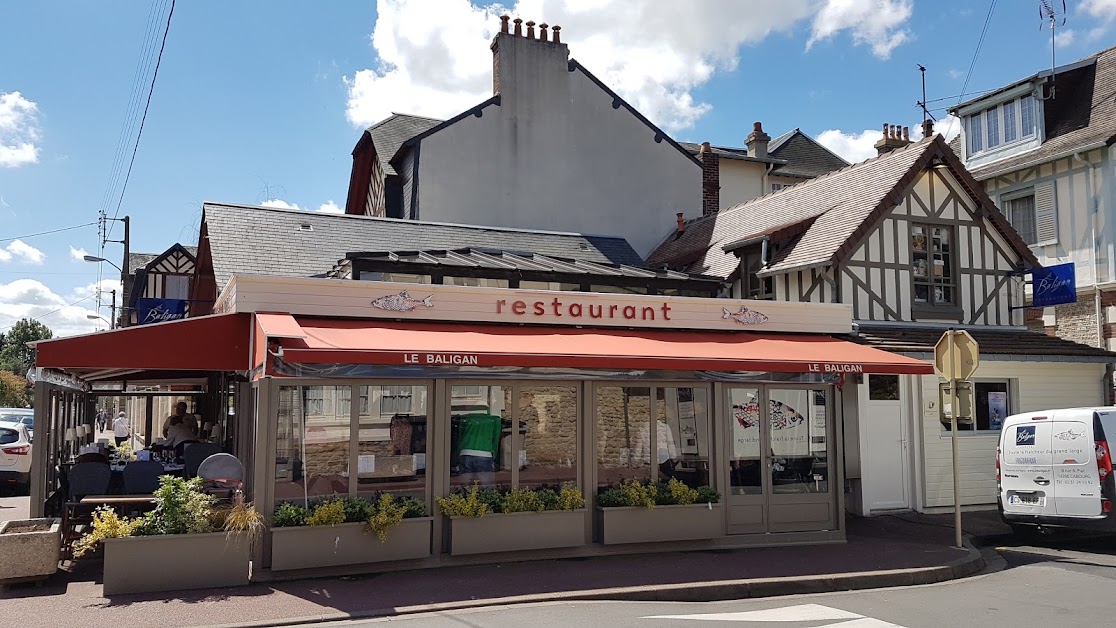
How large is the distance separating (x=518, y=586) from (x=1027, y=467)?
22.0ft

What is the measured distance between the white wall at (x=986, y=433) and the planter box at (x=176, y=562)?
10.0m

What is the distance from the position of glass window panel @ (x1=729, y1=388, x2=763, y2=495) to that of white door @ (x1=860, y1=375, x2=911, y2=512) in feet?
10.1

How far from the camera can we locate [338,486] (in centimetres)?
892

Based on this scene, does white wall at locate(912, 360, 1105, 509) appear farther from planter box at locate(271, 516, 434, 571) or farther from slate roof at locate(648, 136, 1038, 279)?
planter box at locate(271, 516, 434, 571)

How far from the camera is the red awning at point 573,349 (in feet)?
27.8

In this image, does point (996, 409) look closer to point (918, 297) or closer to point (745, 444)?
point (918, 297)

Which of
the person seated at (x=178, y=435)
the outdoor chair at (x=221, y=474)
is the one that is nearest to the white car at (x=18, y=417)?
the person seated at (x=178, y=435)

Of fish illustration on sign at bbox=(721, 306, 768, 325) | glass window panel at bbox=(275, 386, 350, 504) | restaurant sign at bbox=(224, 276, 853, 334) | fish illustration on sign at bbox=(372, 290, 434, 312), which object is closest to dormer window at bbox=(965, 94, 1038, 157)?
restaurant sign at bbox=(224, 276, 853, 334)

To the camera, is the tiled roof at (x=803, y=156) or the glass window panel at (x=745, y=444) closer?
the glass window panel at (x=745, y=444)

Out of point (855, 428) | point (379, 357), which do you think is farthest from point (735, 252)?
point (379, 357)

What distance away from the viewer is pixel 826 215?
50.7 feet

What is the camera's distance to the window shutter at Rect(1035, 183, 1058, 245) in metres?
20.4

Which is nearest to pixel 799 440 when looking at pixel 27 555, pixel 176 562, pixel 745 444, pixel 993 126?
pixel 745 444

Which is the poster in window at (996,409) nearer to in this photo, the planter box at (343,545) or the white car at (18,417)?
the planter box at (343,545)
